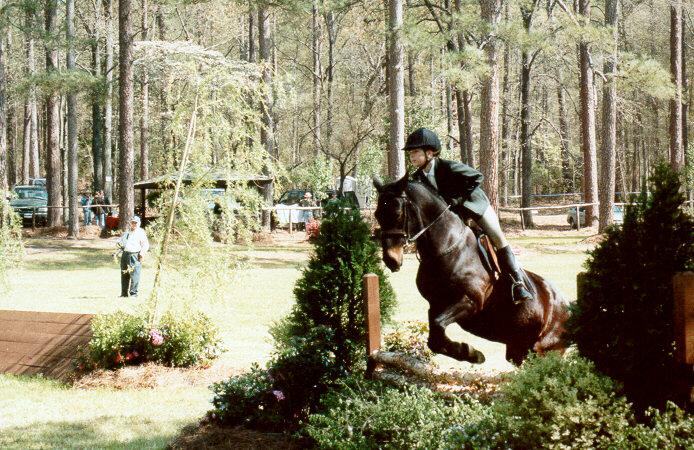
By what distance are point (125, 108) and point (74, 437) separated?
17.0 m

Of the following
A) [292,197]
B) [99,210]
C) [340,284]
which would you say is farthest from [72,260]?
[340,284]

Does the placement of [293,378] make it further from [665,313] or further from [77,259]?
[77,259]

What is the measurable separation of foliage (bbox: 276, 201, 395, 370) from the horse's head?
6.17 ft

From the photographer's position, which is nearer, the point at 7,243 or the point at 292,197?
the point at 7,243

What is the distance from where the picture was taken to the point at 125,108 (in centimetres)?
2352

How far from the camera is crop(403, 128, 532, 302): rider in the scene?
6559 mm

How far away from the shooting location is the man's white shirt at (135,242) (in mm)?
16781

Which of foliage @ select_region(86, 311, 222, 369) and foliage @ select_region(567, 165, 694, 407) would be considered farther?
foliage @ select_region(86, 311, 222, 369)

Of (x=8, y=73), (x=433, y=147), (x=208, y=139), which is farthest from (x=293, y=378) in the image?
(x=8, y=73)

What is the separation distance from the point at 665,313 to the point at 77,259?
24.3 m

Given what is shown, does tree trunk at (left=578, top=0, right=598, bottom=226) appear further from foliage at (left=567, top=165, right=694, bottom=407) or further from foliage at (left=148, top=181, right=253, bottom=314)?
foliage at (left=567, top=165, right=694, bottom=407)

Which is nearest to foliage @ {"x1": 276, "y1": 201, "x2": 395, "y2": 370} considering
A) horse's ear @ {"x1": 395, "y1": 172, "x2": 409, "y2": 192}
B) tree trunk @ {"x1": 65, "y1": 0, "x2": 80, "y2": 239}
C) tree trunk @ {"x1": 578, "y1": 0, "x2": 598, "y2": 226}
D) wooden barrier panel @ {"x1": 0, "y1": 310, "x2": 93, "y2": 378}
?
horse's ear @ {"x1": 395, "y1": 172, "x2": 409, "y2": 192}

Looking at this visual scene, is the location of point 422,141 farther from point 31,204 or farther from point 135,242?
point 31,204

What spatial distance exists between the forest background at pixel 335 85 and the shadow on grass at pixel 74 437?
3.73 metres
